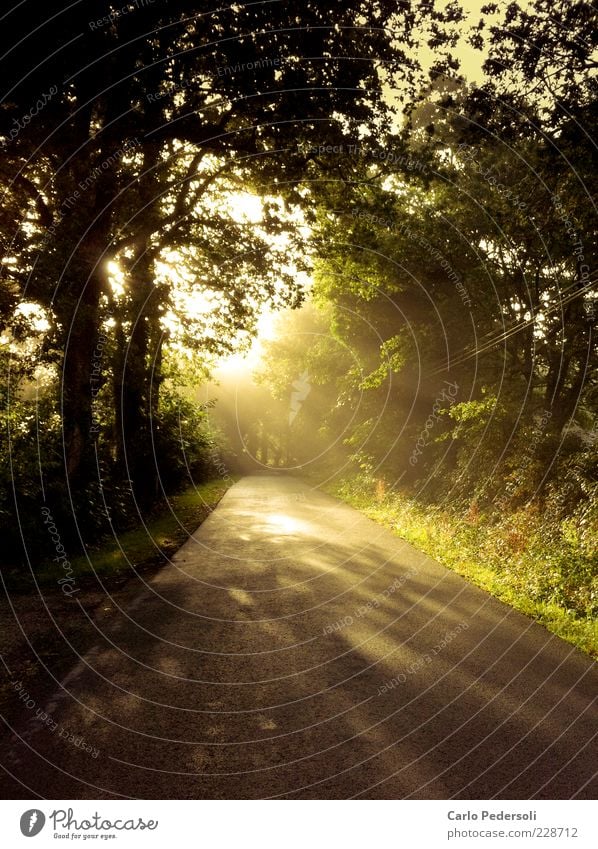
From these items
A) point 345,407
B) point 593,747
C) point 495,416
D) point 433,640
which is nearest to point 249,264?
point 495,416

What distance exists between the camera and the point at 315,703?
5.50m

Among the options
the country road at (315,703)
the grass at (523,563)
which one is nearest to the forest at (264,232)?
the grass at (523,563)

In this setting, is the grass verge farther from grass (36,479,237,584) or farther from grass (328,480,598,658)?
grass (328,480,598,658)

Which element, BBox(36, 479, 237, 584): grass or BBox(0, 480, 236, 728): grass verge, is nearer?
BBox(0, 480, 236, 728): grass verge

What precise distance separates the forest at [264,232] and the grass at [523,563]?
7 centimetres

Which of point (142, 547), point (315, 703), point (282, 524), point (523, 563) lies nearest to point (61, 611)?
point (315, 703)

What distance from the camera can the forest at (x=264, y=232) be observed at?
9648 mm

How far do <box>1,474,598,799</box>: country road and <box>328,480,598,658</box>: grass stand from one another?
0.54 m

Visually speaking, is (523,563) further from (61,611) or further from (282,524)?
(61,611)

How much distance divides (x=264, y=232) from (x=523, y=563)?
448 inches

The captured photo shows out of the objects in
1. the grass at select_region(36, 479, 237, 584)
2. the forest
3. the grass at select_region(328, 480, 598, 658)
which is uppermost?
the forest

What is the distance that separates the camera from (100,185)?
1258 centimetres

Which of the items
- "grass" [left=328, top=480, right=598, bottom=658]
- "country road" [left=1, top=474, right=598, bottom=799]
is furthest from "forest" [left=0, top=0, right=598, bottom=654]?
"country road" [left=1, top=474, right=598, bottom=799]

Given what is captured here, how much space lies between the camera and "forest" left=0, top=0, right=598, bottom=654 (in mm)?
9648
